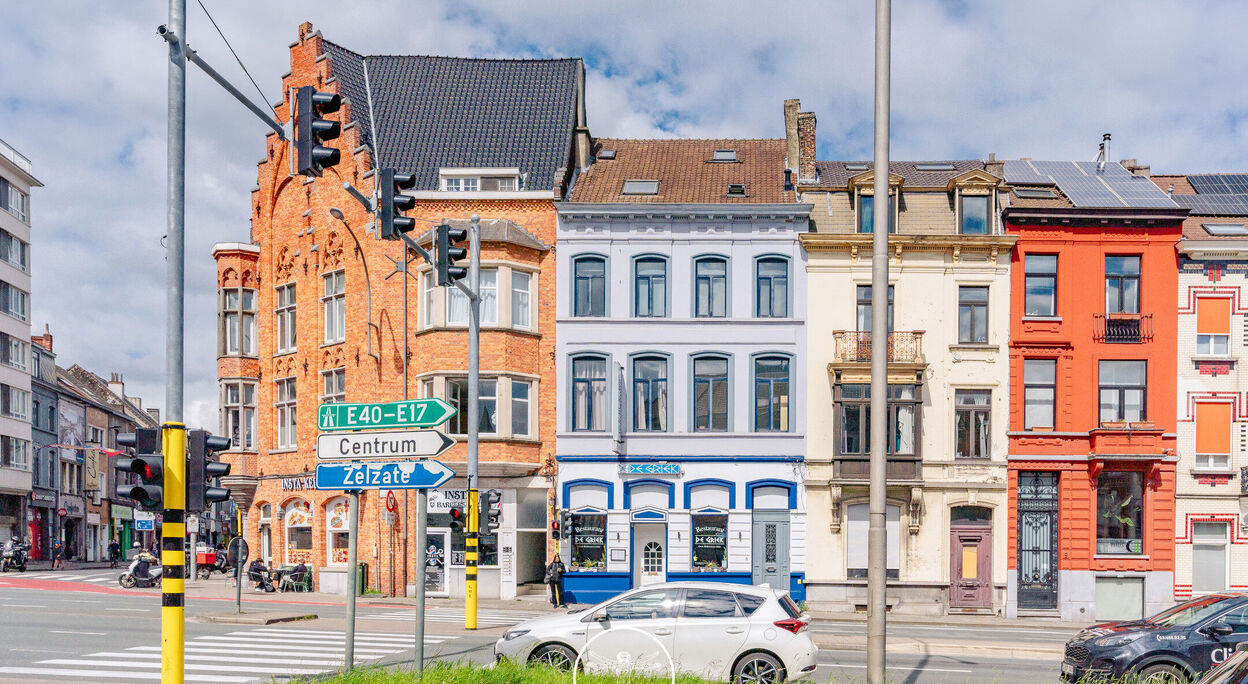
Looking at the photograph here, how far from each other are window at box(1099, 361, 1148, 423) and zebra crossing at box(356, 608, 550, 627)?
17064mm

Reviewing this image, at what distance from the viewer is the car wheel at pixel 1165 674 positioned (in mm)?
13470

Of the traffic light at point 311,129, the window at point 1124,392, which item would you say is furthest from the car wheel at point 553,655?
the window at point 1124,392

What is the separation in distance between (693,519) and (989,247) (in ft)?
38.2

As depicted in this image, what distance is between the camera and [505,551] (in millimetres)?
32594

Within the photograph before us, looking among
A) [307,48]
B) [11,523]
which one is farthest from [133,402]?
[307,48]

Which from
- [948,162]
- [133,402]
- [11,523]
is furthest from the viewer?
[133,402]

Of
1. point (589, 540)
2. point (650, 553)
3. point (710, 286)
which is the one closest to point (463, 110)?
point (710, 286)

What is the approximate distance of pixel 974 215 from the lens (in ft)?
108

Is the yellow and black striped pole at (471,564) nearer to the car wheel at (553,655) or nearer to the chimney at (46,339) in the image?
the car wheel at (553,655)

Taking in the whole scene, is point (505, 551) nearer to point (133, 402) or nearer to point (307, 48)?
point (307, 48)

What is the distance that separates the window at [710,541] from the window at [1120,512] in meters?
10.6

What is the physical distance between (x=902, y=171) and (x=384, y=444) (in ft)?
88.8

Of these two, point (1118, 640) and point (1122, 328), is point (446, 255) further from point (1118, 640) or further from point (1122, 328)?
point (1122, 328)

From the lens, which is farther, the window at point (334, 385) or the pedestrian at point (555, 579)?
the window at point (334, 385)
